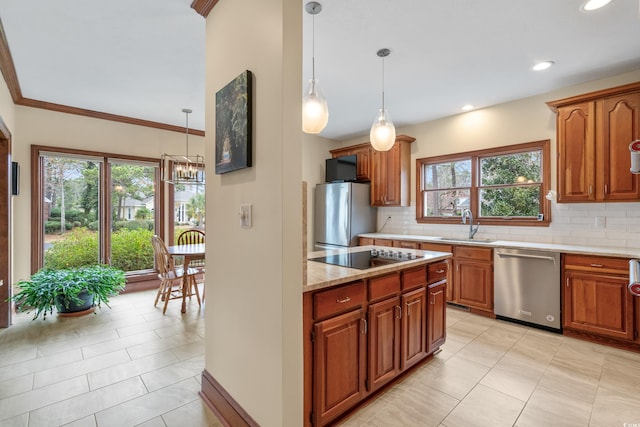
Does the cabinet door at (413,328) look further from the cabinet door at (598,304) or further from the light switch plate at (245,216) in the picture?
the cabinet door at (598,304)

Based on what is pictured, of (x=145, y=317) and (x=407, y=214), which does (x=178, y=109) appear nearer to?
(x=145, y=317)

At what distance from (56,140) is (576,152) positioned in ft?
21.0

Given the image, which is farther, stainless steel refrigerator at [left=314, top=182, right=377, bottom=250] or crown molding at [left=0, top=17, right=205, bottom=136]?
stainless steel refrigerator at [left=314, top=182, right=377, bottom=250]

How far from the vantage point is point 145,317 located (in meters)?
3.55

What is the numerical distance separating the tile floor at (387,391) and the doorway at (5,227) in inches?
9.6

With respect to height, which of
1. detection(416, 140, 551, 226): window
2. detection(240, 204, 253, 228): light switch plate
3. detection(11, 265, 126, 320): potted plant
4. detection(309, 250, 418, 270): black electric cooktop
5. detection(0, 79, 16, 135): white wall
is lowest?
detection(11, 265, 126, 320): potted plant

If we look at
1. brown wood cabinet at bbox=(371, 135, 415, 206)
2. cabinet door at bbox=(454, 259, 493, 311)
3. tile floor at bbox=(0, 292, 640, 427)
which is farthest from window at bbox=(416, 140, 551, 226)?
tile floor at bbox=(0, 292, 640, 427)

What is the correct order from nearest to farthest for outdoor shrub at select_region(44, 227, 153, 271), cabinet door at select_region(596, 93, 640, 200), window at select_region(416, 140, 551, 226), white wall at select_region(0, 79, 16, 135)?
1. cabinet door at select_region(596, 93, 640, 200)
2. white wall at select_region(0, 79, 16, 135)
3. window at select_region(416, 140, 551, 226)
4. outdoor shrub at select_region(44, 227, 153, 271)

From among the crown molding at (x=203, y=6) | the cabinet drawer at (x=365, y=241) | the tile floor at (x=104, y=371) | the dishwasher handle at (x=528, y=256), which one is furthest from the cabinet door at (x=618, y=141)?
the tile floor at (x=104, y=371)

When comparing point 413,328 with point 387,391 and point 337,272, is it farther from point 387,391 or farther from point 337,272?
point 337,272

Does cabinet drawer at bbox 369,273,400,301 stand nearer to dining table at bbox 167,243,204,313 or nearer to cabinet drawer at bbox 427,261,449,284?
cabinet drawer at bbox 427,261,449,284

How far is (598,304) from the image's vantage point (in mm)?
2867

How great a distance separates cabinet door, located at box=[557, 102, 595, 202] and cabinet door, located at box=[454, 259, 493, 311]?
1.14m

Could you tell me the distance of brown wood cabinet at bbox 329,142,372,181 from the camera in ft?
17.2
